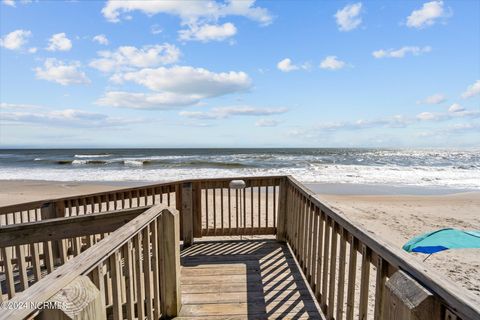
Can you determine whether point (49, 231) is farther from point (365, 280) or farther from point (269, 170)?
point (269, 170)

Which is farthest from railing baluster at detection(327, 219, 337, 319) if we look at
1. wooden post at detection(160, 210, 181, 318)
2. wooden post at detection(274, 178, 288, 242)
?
wooden post at detection(274, 178, 288, 242)

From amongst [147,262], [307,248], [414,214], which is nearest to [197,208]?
[307,248]

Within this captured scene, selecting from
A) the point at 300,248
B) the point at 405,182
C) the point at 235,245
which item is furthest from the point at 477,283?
the point at 405,182

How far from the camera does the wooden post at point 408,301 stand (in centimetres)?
102

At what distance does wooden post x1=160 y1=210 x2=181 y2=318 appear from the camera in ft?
7.84

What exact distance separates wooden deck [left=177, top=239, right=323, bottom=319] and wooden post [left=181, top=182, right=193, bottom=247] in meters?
0.16

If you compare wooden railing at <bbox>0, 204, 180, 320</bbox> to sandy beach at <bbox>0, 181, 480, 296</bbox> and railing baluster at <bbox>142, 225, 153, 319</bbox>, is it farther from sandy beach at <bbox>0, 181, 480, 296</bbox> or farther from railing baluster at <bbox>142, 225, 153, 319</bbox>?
sandy beach at <bbox>0, 181, 480, 296</bbox>

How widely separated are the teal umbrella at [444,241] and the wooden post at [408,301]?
279 cm

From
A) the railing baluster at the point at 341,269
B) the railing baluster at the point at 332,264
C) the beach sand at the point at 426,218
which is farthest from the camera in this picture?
the beach sand at the point at 426,218

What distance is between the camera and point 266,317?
2.58 meters

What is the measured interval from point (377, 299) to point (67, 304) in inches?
57.4

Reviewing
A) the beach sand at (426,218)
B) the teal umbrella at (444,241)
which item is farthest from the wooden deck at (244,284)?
the teal umbrella at (444,241)

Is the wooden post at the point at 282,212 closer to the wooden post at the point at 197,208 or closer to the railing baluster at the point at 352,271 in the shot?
the wooden post at the point at 197,208

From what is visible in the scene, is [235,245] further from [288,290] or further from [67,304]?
[67,304]
